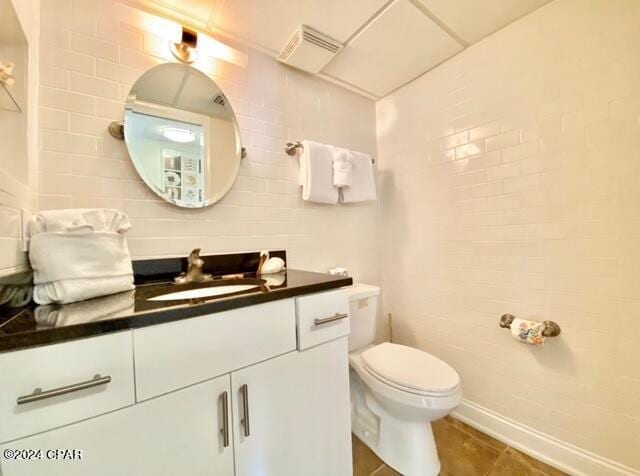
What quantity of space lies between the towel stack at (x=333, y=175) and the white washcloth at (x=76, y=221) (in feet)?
2.96

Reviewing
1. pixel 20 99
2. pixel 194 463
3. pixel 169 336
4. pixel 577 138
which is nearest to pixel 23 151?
pixel 20 99

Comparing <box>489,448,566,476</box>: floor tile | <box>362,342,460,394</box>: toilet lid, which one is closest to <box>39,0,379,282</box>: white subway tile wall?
<box>362,342,460,394</box>: toilet lid

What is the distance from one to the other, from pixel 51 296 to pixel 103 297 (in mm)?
112

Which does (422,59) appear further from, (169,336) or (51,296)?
(51,296)

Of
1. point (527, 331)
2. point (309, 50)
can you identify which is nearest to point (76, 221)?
point (309, 50)

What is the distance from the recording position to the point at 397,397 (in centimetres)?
112

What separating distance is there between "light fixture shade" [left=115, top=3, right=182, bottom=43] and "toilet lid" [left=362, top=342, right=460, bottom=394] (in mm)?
1739

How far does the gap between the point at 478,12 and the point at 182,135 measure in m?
1.50

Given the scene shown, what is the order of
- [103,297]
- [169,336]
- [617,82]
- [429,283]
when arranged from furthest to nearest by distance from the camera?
[429,283]
[617,82]
[103,297]
[169,336]

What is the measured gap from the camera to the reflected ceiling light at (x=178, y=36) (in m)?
1.12

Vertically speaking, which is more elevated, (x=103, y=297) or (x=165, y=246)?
(x=165, y=246)

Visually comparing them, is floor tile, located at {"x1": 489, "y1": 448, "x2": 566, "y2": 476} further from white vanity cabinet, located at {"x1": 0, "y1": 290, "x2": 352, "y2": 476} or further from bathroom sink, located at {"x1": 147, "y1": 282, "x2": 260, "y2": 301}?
bathroom sink, located at {"x1": 147, "y1": 282, "x2": 260, "y2": 301}

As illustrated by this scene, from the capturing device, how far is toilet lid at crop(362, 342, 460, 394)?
110 centimetres

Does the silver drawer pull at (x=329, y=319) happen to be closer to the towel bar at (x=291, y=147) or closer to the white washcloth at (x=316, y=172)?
the white washcloth at (x=316, y=172)
